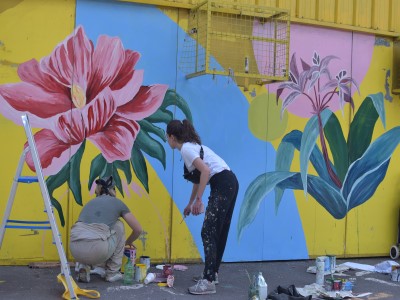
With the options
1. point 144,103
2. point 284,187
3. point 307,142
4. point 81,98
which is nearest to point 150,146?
point 144,103

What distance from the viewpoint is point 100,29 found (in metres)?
6.96

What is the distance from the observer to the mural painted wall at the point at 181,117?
22.2 ft

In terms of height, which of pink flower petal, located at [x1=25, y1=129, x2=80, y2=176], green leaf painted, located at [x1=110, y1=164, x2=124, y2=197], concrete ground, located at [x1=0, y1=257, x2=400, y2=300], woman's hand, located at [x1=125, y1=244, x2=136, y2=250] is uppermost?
pink flower petal, located at [x1=25, y1=129, x2=80, y2=176]

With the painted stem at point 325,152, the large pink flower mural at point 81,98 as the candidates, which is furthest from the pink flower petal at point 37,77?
the painted stem at point 325,152

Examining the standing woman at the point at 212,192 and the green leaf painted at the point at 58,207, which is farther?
the green leaf painted at the point at 58,207

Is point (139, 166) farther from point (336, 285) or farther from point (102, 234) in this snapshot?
point (336, 285)

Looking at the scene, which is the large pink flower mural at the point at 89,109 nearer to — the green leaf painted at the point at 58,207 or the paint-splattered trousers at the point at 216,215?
the green leaf painted at the point at 58,207

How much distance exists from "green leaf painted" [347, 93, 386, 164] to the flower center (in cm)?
365

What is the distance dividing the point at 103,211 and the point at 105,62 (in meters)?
1.83

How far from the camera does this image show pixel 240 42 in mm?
7594

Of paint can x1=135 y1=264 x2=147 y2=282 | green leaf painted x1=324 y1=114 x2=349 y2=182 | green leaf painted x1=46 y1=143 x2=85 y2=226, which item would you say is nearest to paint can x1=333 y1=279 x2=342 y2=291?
paint can x1=135 y1=264 x2=147 y2=282

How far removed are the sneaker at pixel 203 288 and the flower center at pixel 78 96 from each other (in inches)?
95.8

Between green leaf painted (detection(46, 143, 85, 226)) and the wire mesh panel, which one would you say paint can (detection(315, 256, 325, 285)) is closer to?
the wire mesh panel

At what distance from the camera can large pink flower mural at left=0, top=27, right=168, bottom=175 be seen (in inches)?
265
